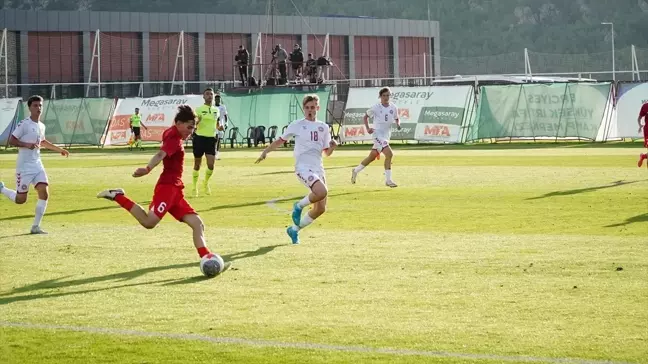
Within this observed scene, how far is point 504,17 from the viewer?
120250mm

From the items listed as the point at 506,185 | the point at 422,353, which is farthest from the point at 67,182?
the point at 422,353

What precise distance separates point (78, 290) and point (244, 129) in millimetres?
41882

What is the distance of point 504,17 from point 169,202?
111 meters

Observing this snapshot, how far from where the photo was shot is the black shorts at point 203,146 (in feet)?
79.8

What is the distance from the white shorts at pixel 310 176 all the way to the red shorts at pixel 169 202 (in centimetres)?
313

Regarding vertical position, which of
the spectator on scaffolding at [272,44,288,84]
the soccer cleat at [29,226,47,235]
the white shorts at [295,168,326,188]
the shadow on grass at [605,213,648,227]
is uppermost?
the spectator on scaffolding at [272,44,288,84]

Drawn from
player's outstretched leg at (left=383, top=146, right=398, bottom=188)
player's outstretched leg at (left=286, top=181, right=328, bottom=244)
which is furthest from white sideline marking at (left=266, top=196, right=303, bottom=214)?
player's outstretched leg at (left=286, top=181, right=328, bottom=244)

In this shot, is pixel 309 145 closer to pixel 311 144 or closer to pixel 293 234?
pixel 311 144

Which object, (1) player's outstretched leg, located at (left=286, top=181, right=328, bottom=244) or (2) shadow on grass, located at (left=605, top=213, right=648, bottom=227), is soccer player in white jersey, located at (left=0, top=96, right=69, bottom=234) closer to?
(1) player's outstretched leg, located at (left=286, top=181, right=328, bottom=244)

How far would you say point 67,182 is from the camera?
28.3m

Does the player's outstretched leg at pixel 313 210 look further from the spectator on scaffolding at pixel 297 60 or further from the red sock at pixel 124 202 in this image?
the spectator on scaffolding at pixel 297 60

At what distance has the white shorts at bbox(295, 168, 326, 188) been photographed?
15633 mm

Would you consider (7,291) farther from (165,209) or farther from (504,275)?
(504,275)

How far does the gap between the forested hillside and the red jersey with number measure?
10043 cm
